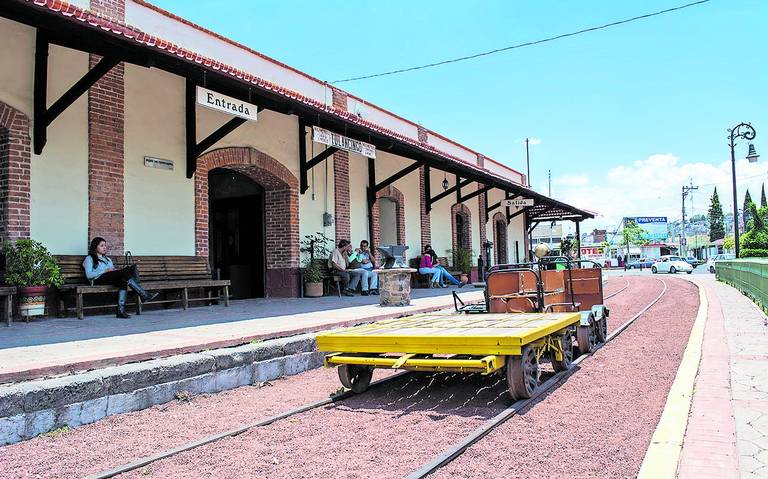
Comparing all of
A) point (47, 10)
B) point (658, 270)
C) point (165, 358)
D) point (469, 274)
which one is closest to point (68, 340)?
point (165, 358)

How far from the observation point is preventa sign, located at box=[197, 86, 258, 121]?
26.9ft

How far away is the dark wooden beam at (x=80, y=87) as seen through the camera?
23.4ft

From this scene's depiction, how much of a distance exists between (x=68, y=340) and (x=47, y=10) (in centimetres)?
331

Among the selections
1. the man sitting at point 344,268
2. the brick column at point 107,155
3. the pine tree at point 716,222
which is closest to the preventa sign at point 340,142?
the man sitting at point 344,268

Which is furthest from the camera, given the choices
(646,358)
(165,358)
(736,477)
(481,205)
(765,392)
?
(481,205)

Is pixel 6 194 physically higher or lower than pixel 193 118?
lower

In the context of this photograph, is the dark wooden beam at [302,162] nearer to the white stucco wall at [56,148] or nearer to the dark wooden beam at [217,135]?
the dark wooden beam at [217,135]

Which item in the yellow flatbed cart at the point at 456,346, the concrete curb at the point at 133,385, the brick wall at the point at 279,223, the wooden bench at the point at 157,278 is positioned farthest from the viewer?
the brick wall at the point at 279,223

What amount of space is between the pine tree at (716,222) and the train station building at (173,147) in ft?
309

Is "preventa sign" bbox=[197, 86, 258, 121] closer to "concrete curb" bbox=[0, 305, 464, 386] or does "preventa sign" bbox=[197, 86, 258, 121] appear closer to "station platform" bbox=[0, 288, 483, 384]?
"station platform" bbox=[0, 288, 483, 384]

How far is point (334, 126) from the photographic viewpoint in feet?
37.8

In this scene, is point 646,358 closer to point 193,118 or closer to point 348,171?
point 193,118

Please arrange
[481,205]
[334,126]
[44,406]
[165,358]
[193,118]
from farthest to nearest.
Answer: [481,205] → [334,126] → [193,118] → [165,358] → [44,406]

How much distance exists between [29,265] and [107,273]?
44.6 inches
